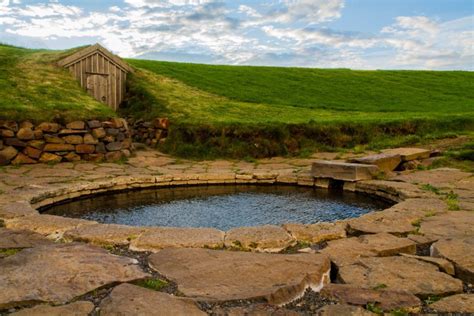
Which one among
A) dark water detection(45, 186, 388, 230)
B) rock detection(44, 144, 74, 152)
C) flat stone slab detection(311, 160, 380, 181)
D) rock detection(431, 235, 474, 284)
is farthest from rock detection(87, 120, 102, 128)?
rock detection(431, 235, 474, 284)

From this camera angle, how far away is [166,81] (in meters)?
18.5

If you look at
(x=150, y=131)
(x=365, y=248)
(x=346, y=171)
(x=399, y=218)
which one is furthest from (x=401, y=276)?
(x=150, y=131)

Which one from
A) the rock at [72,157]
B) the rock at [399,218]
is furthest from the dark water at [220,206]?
the rock at [72,157]

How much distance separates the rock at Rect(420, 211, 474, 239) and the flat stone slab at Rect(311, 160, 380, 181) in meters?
3.24

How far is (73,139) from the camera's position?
36.6ft

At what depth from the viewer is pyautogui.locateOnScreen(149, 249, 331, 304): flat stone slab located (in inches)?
127

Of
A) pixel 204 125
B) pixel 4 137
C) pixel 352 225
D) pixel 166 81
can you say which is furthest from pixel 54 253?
pixel 166 81

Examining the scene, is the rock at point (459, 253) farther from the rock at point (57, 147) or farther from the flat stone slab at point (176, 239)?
the rock at point (57, 147)

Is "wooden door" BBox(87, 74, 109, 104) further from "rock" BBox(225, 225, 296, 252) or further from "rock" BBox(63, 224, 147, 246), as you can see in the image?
"rock" BBox(225, 225, 296, 252)

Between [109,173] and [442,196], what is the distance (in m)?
6.51

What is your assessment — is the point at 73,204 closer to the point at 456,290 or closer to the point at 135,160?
the point at 135,160

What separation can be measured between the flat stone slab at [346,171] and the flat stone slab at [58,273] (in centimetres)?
574

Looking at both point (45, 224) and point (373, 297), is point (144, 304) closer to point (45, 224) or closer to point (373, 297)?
point (373, 297)

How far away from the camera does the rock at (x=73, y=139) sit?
11072mm
